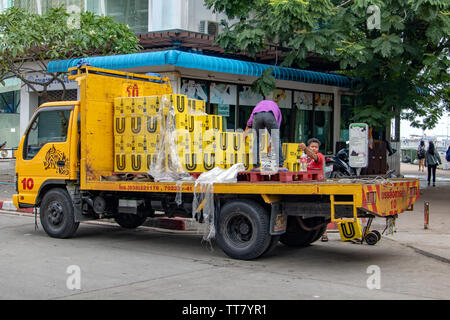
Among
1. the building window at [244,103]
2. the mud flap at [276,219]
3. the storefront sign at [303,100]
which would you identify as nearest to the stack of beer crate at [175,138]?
the mud flap at [276,219]

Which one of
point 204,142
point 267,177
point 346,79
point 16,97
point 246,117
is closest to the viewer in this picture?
point 267,177

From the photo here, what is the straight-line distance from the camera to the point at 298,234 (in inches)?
384

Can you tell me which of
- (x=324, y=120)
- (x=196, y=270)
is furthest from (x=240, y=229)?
(x=324, y=120)

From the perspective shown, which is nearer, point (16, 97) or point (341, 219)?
point (341, 219)

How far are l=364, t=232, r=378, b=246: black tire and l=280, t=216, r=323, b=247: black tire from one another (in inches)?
35.3

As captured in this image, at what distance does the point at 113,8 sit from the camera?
22.9 metres

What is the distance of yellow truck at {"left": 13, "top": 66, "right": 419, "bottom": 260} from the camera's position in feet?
26.6

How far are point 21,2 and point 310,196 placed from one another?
20947 millimetres

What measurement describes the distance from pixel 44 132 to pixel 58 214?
191cm

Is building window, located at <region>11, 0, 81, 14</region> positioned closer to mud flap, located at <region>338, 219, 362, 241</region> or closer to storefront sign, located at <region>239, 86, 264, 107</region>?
storefront sign, located at <region>239, 86, 264, 107</region>

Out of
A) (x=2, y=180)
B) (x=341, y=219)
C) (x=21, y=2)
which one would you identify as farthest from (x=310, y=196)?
(x=21, y=2)

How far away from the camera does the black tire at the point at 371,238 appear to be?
10078 millimetres

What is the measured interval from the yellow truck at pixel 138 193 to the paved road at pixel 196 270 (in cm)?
43
